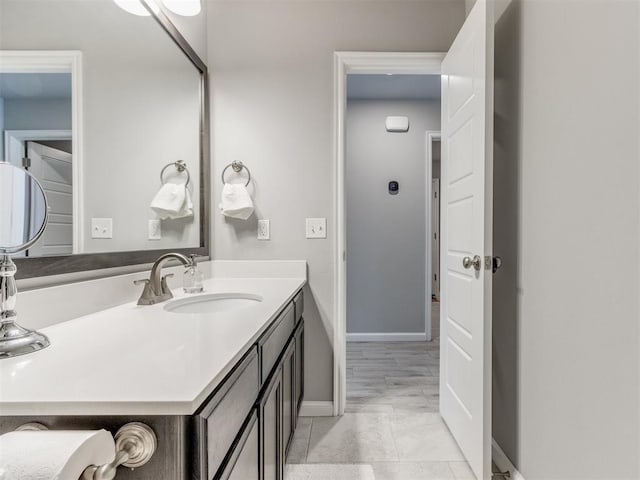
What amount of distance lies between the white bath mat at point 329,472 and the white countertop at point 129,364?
0.91 meters

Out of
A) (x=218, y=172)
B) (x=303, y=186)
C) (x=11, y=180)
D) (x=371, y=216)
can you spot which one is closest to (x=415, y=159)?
(x=371, y=216)

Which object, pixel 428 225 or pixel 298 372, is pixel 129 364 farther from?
pixel 428 225

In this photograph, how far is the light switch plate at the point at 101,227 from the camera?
112 cm

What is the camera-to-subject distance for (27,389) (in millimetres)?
536

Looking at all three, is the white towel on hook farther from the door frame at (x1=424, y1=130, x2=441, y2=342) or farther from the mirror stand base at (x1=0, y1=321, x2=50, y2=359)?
the door frame at (x1=424, y1=130, x2=441, y2=342)

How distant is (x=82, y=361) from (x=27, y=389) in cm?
13

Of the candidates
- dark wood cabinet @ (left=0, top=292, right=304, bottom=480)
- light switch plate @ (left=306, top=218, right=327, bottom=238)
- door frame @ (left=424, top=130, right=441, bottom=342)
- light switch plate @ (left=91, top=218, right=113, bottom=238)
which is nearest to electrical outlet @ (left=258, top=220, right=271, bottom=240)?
light switch plate @ (left=306, top=218, right=327, bottom=238)

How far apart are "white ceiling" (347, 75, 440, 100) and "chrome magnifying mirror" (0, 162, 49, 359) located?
8.56ft

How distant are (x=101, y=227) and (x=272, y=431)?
2.93 ft

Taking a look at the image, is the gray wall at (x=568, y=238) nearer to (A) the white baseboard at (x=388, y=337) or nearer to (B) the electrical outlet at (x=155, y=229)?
(B) the electrical outlet at (x=155, y=229)

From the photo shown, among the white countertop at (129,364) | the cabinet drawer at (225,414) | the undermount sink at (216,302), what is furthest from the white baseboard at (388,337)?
the cabinet drawer at (225,414)

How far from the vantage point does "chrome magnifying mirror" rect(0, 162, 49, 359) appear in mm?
661

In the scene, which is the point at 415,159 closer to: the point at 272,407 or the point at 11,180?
the point at 272,407

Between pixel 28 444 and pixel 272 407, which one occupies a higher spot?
pixel 28 444
